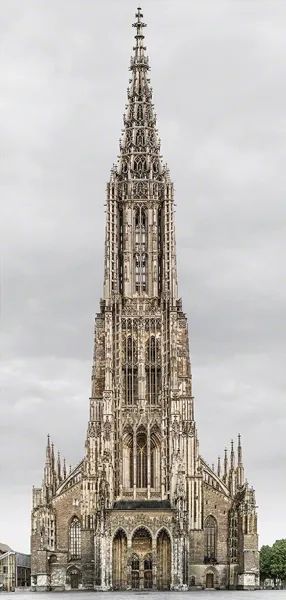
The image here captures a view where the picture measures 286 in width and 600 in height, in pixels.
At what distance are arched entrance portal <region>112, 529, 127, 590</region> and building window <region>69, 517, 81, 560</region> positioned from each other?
6.96 m

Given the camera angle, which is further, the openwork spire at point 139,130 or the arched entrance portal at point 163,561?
the openwork spire at point 139,130

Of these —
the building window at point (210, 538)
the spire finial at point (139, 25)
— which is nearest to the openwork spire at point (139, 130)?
the spire finial at point (139, 25)

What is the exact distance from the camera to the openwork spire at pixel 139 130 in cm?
18788

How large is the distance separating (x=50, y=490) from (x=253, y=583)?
28.3 metres

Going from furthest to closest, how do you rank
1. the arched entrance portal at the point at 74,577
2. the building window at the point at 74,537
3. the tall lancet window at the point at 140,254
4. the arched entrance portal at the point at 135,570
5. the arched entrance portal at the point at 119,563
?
the tall lancet window at the point at 140,254 → the building window at the point at 74,537 → the arched entrance portal at the point at 74,577 → the arched entrance portal at the point at 135,570 → the arched entrance portal at the point at 119,563

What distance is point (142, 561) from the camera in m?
169

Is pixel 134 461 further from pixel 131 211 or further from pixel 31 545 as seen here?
pixel 131 211

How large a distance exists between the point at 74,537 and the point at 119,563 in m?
8.51

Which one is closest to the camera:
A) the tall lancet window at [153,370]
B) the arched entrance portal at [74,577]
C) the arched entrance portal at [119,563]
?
the arched entrance portal at [119,563]

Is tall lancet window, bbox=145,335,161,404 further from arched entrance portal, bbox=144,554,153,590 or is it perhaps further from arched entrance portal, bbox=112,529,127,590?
arched entrance portal, bbox=144,554,153,590

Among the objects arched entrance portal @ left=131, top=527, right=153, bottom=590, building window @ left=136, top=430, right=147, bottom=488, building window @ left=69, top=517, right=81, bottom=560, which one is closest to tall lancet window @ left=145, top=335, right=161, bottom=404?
building window @ left=136, top=430, right=147, bottom=488

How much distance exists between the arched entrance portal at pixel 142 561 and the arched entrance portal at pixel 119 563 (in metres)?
1.02

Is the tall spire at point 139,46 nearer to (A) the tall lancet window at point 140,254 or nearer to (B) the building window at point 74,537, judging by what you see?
(A) the tall lancet window at point 140,254

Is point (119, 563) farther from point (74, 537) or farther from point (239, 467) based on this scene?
point (239, 467)
